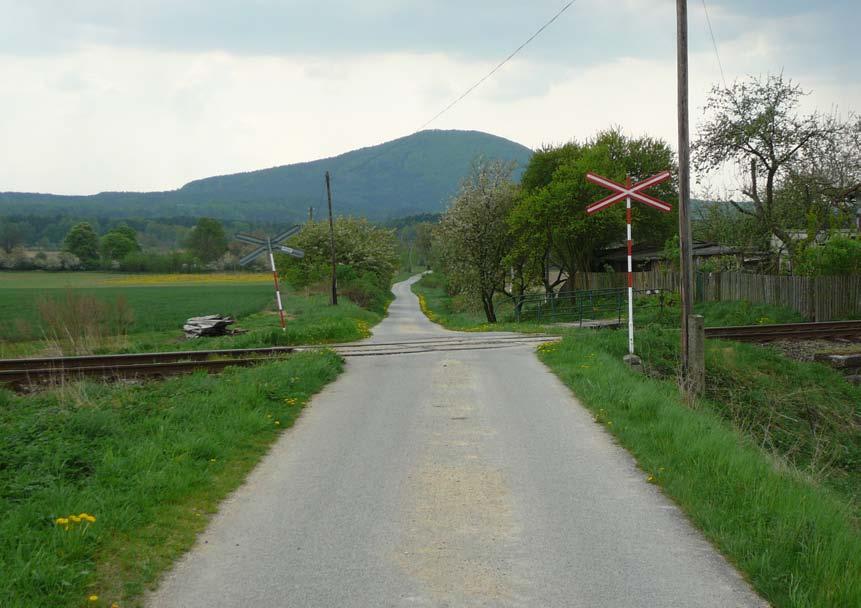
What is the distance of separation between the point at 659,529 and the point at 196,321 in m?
33.9

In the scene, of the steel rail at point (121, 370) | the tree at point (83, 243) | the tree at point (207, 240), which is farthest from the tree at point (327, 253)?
the tree at point (207, 240)

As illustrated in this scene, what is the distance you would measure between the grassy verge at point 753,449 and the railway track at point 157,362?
13.9 ft

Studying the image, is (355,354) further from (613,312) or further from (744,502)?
(613,312)

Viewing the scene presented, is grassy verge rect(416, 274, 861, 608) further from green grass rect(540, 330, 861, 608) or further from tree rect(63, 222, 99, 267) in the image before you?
tree rect(63, 222, 99, 267)

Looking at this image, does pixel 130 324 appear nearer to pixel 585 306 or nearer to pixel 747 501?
pixel 585 306

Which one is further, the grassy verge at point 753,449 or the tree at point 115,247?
the tree at point 115,247

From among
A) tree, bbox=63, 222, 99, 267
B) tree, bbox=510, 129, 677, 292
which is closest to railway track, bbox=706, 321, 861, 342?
tree, bbox=510, 129, 677, 292

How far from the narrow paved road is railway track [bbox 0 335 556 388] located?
7.63 metres

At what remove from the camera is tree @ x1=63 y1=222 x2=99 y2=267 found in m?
124

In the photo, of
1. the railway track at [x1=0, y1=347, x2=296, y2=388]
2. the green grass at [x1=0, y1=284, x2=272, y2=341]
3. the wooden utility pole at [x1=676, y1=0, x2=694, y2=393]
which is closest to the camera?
the wooden utility pole at [x1=676, y1=0, x2=694, y2=393]

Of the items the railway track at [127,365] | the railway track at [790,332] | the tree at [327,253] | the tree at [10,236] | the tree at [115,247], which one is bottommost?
the railway track at [790,332]

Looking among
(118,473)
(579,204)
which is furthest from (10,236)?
(118,473)

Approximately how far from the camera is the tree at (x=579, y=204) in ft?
145

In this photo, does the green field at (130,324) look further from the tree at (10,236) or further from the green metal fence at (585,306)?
the tree at (10,236)
